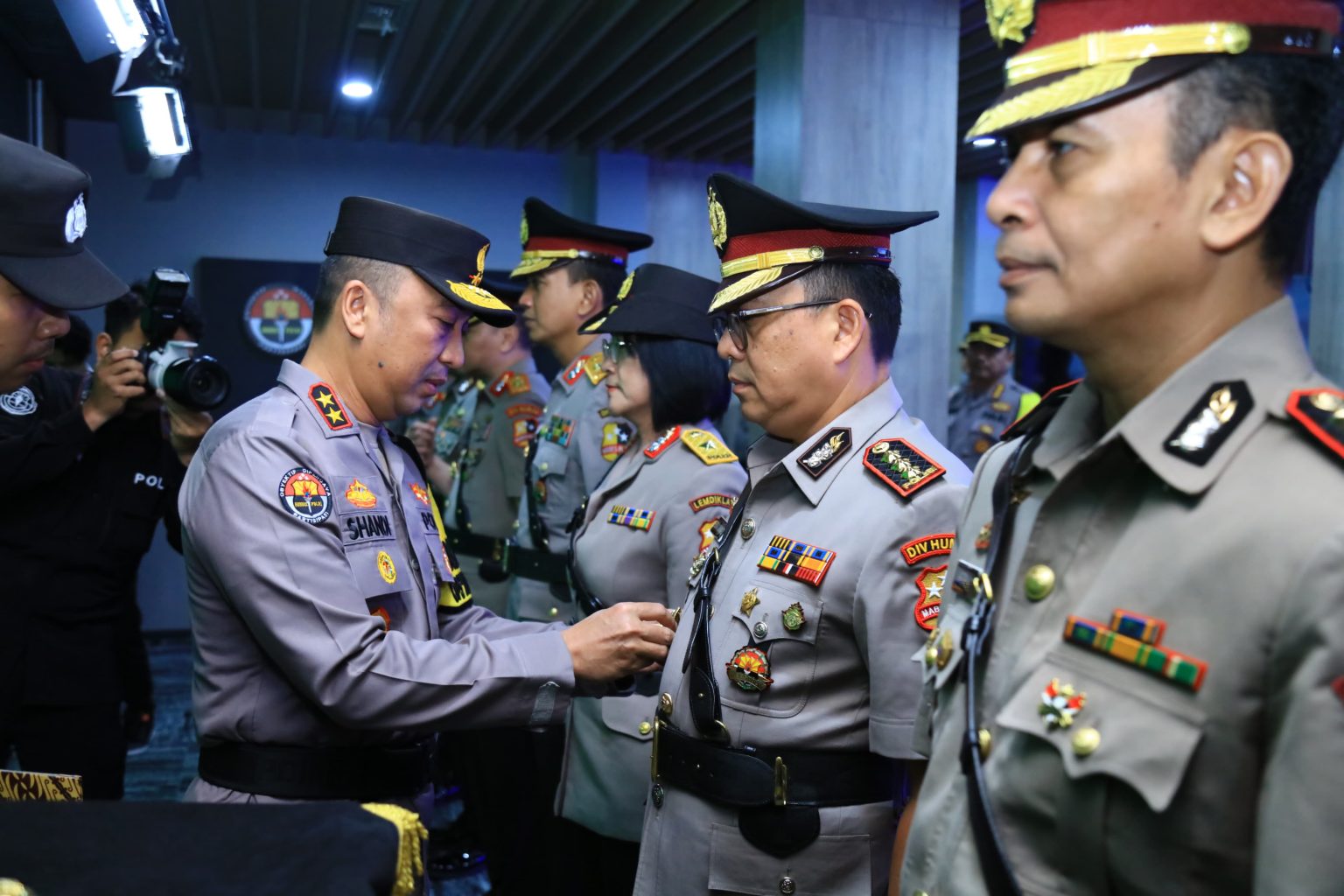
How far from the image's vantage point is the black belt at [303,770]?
1.71 m

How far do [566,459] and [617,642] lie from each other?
1857mm

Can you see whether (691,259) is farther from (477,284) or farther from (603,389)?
(477,284)

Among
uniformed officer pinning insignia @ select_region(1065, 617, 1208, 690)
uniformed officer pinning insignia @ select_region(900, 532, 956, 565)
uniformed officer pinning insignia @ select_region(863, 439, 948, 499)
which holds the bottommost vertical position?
uniformed officer pinning insignia @ select_region(900, 532, 956, 565)

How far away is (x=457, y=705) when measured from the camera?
173 centimetres

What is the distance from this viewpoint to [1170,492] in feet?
3.02

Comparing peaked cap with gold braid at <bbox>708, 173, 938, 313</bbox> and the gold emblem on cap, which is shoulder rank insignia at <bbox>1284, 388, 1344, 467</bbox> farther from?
the gold emblem on cap

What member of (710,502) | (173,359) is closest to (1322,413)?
(710,502)

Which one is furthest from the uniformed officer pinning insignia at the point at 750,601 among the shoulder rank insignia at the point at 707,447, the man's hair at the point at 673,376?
the man's hair at the point at 673,376

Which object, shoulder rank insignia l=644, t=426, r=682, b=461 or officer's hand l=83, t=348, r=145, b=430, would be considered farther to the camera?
shoulder rank insignia l=644, t=426, r=682, b=461

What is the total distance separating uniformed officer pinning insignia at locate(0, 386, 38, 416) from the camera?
3123mm

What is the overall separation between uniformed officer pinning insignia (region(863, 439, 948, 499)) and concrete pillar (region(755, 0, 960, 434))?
229cm

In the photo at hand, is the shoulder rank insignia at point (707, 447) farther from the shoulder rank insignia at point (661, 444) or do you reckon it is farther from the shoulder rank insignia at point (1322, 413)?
the shoulder rank insignia at point (1322, 413)

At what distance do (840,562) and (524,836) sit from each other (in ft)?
7.65

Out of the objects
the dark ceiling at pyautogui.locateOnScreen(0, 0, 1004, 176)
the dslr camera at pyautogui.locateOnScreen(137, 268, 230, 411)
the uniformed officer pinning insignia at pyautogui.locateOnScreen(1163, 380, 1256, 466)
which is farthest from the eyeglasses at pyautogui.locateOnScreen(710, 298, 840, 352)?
the dark ceiling at pyautogui.locateOnScreen(0, 0, 1004, 176)
